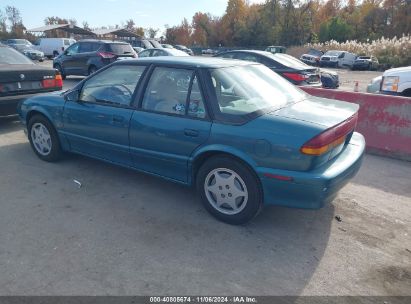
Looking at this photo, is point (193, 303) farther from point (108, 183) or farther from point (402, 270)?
point (108, 183)

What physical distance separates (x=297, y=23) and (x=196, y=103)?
6884cm

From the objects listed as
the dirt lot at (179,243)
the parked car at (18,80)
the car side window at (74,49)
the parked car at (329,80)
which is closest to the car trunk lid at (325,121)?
the dirt lot at (179,243)

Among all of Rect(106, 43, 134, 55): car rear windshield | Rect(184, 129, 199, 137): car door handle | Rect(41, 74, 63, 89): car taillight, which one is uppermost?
Rect(106, 43, 134, 55): car rear windshield

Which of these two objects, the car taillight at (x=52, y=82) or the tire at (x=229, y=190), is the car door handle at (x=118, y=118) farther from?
the car taillight at (x=52, y=82)

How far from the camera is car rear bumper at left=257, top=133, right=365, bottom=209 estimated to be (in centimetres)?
298

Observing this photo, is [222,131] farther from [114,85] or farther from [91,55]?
[91,55]

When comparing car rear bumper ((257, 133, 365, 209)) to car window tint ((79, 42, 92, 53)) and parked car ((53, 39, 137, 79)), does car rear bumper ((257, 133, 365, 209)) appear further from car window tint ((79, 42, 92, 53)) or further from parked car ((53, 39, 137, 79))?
car window tint ((79, 42, 92, 53))

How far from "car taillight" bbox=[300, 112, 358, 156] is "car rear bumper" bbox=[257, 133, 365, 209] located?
18 centimetres

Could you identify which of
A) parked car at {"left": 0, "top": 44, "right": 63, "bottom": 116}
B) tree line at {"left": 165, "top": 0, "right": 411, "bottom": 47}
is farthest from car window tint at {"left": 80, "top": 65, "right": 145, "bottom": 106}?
tree line at {"left": 165, "top": 0, "right": 411, "bottom": 47}

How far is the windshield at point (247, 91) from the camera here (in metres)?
3.42

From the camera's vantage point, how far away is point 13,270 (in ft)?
9.09

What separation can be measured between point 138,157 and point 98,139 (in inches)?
26.4

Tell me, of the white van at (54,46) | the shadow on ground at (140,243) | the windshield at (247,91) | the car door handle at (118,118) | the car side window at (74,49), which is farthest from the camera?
the white van at (54,46)

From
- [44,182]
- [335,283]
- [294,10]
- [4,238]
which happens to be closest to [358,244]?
[335,283]
